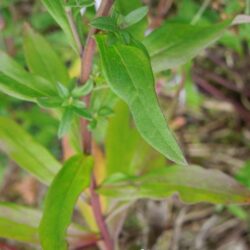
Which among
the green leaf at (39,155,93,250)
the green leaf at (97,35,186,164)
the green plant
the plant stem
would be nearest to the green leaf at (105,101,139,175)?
the green plant

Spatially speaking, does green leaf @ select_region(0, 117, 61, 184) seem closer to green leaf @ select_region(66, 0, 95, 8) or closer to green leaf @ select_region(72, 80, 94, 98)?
green leaf @ select_region(72, 80, 94, 98)

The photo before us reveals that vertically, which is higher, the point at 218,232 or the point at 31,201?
the point at 31,201

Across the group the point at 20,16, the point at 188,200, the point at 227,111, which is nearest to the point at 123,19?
the point at 188,200

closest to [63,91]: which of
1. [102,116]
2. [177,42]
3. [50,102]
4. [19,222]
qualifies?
[50,102]

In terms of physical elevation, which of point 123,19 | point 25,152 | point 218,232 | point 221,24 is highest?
point 123,19

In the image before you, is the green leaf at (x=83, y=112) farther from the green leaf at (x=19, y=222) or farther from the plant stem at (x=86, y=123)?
the green leaf at (x=19, y=222)

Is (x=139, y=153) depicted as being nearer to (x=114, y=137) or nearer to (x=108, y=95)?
(x=114, y=137)

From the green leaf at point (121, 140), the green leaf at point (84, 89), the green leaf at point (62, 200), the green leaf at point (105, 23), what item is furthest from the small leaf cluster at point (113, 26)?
the green leaf at point (121, 140)
